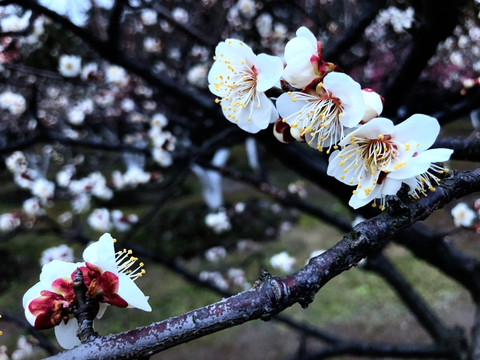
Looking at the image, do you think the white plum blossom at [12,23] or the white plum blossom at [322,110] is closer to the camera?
the white plum blossom at [322,110]

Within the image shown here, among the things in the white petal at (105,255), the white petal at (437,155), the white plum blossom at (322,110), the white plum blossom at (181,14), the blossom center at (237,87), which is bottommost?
the white petal at (437,155)

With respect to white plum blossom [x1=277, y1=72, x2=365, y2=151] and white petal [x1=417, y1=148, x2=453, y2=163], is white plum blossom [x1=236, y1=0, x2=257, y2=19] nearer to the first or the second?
white plum blossom [x1=277, y1=72, x2=365, y2=151]

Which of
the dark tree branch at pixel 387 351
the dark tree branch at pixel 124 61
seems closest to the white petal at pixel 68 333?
the dark tree branch at pixel 124 61

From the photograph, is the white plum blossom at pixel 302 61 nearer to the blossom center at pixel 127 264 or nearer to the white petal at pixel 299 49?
the white petal at pixel 299 49

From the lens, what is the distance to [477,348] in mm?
1218

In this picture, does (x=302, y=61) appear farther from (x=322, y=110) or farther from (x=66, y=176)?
(x=66, y=176)

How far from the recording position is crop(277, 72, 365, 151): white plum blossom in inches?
25.0

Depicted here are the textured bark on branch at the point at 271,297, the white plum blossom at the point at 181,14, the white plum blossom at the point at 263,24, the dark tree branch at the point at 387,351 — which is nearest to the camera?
the textured bark on branch at the point at 271,297

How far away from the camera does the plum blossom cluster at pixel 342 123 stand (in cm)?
63

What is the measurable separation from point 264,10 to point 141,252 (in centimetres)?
345

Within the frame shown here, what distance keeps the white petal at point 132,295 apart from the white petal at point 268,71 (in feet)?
1.19

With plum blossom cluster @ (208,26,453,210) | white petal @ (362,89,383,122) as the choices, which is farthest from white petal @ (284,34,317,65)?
white petal @ (362,89,383,122)

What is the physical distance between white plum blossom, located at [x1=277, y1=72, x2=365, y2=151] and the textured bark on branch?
0.16 metres

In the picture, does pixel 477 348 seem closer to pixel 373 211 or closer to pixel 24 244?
pixel 373 211
